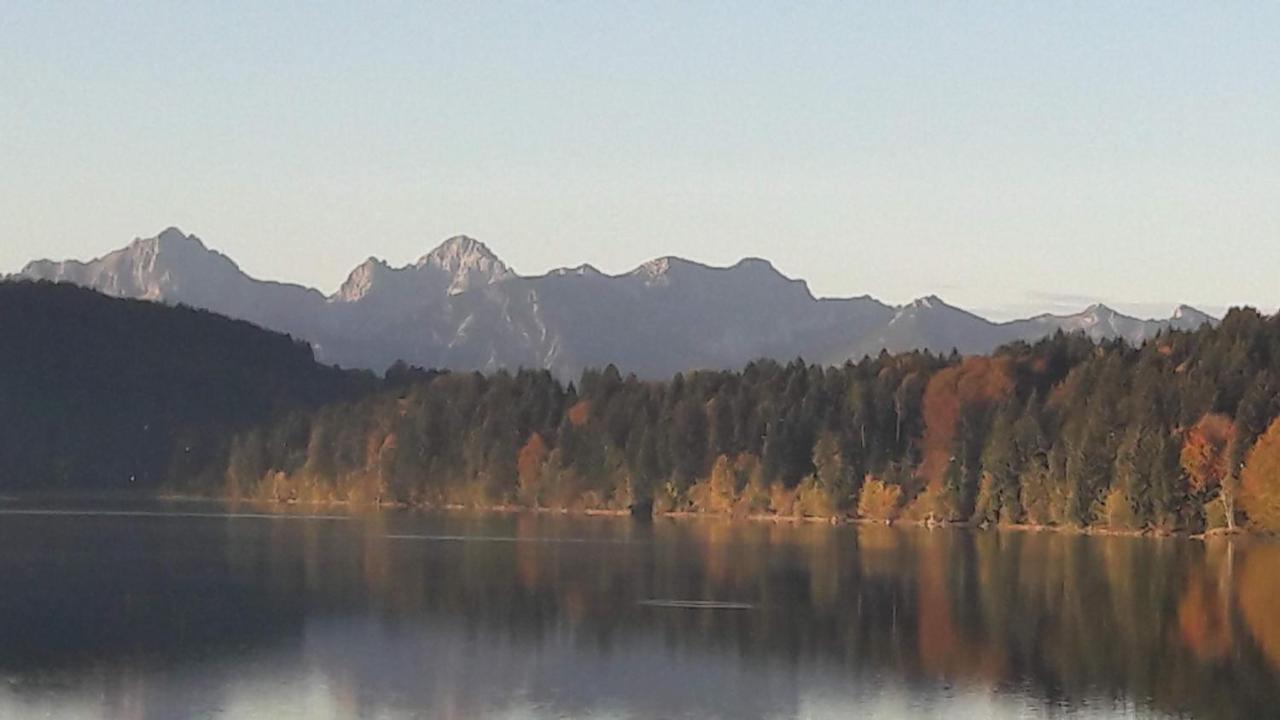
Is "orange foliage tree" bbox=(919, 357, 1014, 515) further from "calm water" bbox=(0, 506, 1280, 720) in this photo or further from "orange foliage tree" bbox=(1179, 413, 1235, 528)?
"calm water" bbox=(0, 506, 1280, 720)

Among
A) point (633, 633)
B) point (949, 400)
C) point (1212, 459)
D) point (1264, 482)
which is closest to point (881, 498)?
point (949, 400)

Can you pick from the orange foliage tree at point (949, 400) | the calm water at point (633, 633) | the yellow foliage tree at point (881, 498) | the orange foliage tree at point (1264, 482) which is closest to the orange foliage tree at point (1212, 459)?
the orange foliage tree at point (1264, 482)

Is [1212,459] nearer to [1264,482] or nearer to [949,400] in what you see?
[1264,482]

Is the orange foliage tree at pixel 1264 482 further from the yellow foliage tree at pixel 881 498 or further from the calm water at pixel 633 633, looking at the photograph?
the yellow foliage tree at pixel 881 498

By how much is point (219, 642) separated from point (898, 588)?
A: 36.1 m

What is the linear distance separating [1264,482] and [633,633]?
88952 mm

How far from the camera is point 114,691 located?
56844mm

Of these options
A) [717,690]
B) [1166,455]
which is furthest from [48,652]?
[1166,455]

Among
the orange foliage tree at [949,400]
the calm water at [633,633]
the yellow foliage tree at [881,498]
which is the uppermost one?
the orange foliage tree at [949,400]

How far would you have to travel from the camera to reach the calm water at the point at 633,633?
186 feet

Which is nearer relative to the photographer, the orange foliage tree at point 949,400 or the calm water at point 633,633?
the calm water at point 633,633

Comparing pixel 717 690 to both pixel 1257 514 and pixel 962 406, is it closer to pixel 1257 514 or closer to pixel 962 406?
pixel 1257 514

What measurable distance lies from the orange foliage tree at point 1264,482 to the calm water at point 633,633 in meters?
20.9

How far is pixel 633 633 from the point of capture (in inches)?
2923
